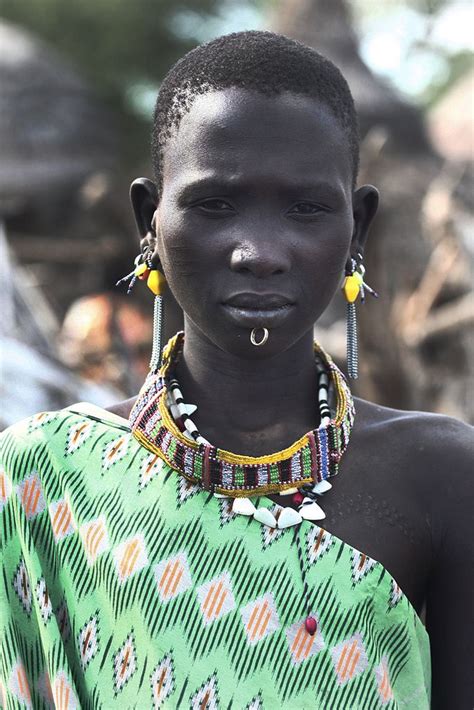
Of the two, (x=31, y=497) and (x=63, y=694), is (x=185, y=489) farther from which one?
(x=63, y=694)

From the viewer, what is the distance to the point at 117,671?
1.79 meters

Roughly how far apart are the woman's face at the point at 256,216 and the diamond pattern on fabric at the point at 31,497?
43cm

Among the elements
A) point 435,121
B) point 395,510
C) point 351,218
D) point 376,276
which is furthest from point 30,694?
point 435,121

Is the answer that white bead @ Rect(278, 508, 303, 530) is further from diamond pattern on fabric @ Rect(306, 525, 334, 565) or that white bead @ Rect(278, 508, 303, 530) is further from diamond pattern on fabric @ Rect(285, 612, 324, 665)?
diamond pattern on fabric @ Rect(285, 612, 324, 665)

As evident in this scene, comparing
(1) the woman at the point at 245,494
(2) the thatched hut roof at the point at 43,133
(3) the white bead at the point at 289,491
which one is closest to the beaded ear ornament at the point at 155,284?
(1) the woman at the point at 245,494

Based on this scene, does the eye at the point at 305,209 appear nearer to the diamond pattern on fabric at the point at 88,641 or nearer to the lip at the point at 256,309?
the lip at the point at 256,309

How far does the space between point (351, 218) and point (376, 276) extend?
352 centimetres

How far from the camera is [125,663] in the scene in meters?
1.79

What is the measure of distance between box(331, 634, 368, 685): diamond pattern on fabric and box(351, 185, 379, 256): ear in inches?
28.0

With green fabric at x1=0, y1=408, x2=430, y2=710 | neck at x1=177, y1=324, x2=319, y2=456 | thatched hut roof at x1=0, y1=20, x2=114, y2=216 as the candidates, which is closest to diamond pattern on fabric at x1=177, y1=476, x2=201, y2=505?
green fabric at x1=0, y1=408, x2=430, y2=710

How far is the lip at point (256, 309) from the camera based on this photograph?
1751mm

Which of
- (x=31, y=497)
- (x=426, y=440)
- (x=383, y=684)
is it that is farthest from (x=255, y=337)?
(x=383, y=684)

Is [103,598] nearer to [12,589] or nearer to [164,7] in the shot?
[12,589]

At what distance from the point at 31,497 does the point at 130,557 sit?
233 millimetres
